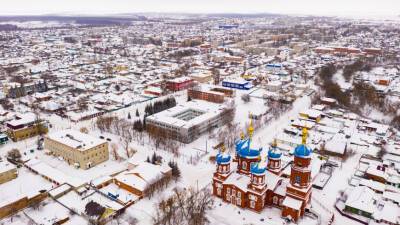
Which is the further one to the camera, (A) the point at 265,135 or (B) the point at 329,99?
(B) the point at 329,99

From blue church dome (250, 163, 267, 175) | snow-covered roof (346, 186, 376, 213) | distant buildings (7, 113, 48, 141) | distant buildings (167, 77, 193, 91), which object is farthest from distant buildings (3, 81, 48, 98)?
snow-covered roof (346, 186, 376, 213)

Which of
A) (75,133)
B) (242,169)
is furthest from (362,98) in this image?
(75,133)

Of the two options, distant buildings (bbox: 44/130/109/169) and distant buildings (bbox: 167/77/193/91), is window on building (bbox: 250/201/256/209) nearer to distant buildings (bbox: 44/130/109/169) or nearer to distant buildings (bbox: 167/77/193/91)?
distant buildings (bbox: 44/130/109/169)

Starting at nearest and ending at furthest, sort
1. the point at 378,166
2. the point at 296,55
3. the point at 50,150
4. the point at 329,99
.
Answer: the point at 378,166 → the point at 50,150 → the point at 329,99 → the point at 296,55

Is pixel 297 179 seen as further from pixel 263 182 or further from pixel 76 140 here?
pixel 76 140

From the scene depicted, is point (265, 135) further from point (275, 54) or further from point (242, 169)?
point (275, 54)

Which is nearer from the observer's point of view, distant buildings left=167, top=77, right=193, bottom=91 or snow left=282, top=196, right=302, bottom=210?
snow left=282, top=196, right=302, bottom=210
